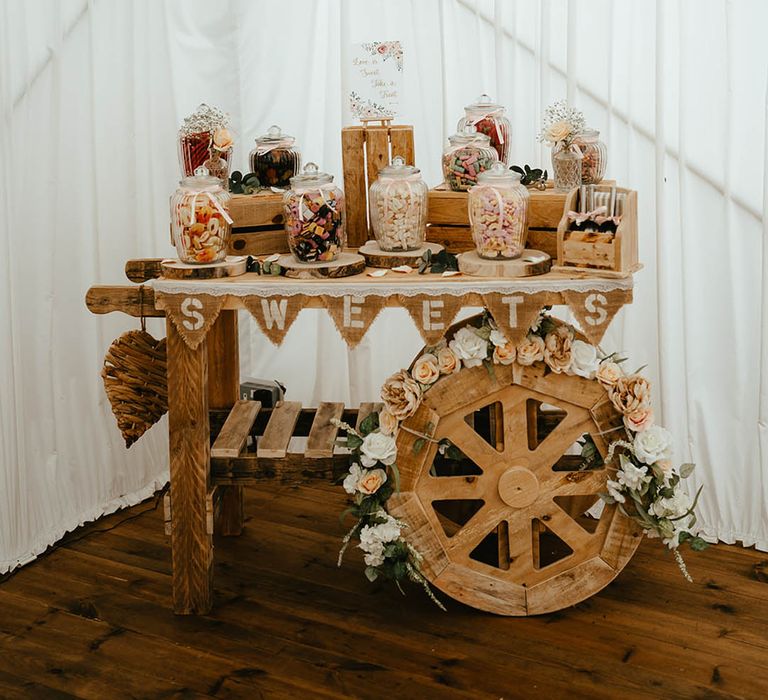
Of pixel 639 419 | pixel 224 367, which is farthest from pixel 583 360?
pixel 224 367

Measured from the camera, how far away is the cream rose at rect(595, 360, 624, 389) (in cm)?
247

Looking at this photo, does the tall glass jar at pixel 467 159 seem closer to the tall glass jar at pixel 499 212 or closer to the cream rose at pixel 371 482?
the tall glass jar at pixel 499 212

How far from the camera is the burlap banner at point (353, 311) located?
2416 millimetres

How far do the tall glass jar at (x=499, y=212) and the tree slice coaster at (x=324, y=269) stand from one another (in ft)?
0.92

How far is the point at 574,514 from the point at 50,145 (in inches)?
67.2

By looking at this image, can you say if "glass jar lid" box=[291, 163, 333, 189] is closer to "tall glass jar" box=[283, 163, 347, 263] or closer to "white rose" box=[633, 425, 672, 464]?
"tall glass jar" box=[283, 163, 347, 263]

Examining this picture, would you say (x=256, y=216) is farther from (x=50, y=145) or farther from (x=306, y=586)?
(x=306, y=586)

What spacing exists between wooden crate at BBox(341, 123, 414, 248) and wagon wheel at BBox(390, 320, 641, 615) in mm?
566

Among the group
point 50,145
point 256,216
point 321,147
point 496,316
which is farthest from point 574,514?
point 50,145

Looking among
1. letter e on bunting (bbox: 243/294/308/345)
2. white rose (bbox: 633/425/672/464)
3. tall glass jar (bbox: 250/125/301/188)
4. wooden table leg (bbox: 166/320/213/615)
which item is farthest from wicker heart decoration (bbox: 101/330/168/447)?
white rose (bbox: 633/425/672/464)

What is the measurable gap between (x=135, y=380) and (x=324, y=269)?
0.61 m

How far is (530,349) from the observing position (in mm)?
2445

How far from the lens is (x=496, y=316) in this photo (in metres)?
2.41

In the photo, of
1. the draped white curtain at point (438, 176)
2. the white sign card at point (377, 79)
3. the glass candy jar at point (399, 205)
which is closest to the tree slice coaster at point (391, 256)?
the glass candy jar at point (399, 205)
